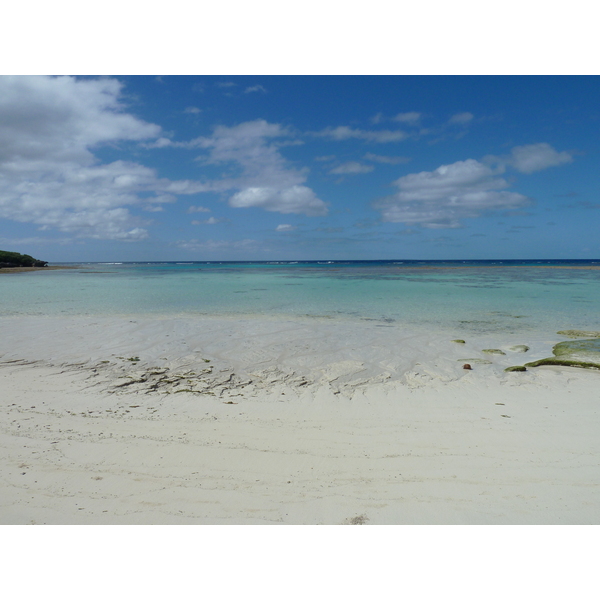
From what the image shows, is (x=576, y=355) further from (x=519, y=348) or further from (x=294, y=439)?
(x=294, y=439)

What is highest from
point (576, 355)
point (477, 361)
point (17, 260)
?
point (17, 260)

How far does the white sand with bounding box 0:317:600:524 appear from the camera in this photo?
3.70 meters

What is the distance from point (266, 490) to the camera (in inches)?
155

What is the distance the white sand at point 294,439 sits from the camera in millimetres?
3699

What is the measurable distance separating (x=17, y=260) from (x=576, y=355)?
73231 millimetres

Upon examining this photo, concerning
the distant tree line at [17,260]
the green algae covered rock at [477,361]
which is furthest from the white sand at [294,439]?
the distant tree line at [17,260]

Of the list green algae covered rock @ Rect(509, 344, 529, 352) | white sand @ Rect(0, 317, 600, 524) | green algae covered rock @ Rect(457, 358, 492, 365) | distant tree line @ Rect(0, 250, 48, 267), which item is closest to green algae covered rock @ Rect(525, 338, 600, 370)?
white sand @ Rect(0, 317, 600, 524)

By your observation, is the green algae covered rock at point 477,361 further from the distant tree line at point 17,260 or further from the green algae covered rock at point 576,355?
the distant tree line at point 17,260

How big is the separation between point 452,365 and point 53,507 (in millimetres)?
7865

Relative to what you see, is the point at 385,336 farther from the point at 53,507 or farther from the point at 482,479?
the point at 53,507

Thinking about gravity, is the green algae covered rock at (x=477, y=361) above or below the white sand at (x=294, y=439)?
above

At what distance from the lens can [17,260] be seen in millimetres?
59875

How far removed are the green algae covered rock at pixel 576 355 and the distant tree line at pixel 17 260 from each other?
227 ft

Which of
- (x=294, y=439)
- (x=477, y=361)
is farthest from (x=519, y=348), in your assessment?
(x=294, y=439)
